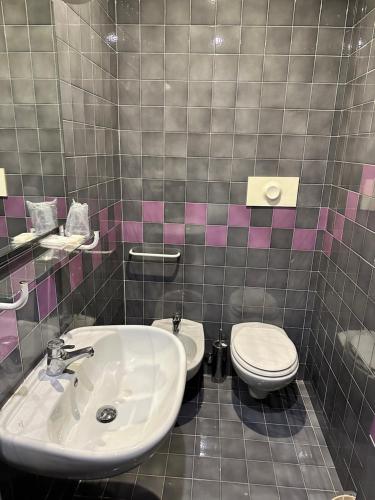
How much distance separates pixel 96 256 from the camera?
1935mm

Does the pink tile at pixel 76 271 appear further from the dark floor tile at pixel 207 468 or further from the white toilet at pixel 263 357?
the dark floor tile at pixel 207 468

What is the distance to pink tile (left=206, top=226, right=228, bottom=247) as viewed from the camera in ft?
7.56

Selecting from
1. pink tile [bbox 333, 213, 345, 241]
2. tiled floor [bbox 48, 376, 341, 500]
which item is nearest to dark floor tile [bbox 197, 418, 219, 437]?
tiled floor [bbox 48, 376, 341, 500]

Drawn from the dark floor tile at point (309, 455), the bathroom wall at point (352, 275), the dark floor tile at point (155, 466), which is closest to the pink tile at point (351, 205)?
the bathroom wall at point (352, 275)

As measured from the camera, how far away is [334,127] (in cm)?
207

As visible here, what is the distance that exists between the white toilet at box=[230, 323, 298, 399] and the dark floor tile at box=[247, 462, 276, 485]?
381mm

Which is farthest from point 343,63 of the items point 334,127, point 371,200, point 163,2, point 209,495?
point 209,495

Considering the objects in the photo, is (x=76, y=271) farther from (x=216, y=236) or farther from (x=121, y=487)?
(x=121, y=487)

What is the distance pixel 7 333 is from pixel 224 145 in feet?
A: 5.28

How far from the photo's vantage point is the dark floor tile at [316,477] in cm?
176

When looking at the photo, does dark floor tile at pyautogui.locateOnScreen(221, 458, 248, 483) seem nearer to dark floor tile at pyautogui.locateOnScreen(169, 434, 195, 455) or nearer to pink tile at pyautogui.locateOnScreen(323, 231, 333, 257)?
dark floor tile at pyautogui.locateOnScreen(169, 434, 195, 455)

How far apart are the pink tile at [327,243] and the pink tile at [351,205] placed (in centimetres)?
28

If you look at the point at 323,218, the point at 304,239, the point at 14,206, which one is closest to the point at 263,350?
the point at 304,239

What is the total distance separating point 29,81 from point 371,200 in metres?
1.51
